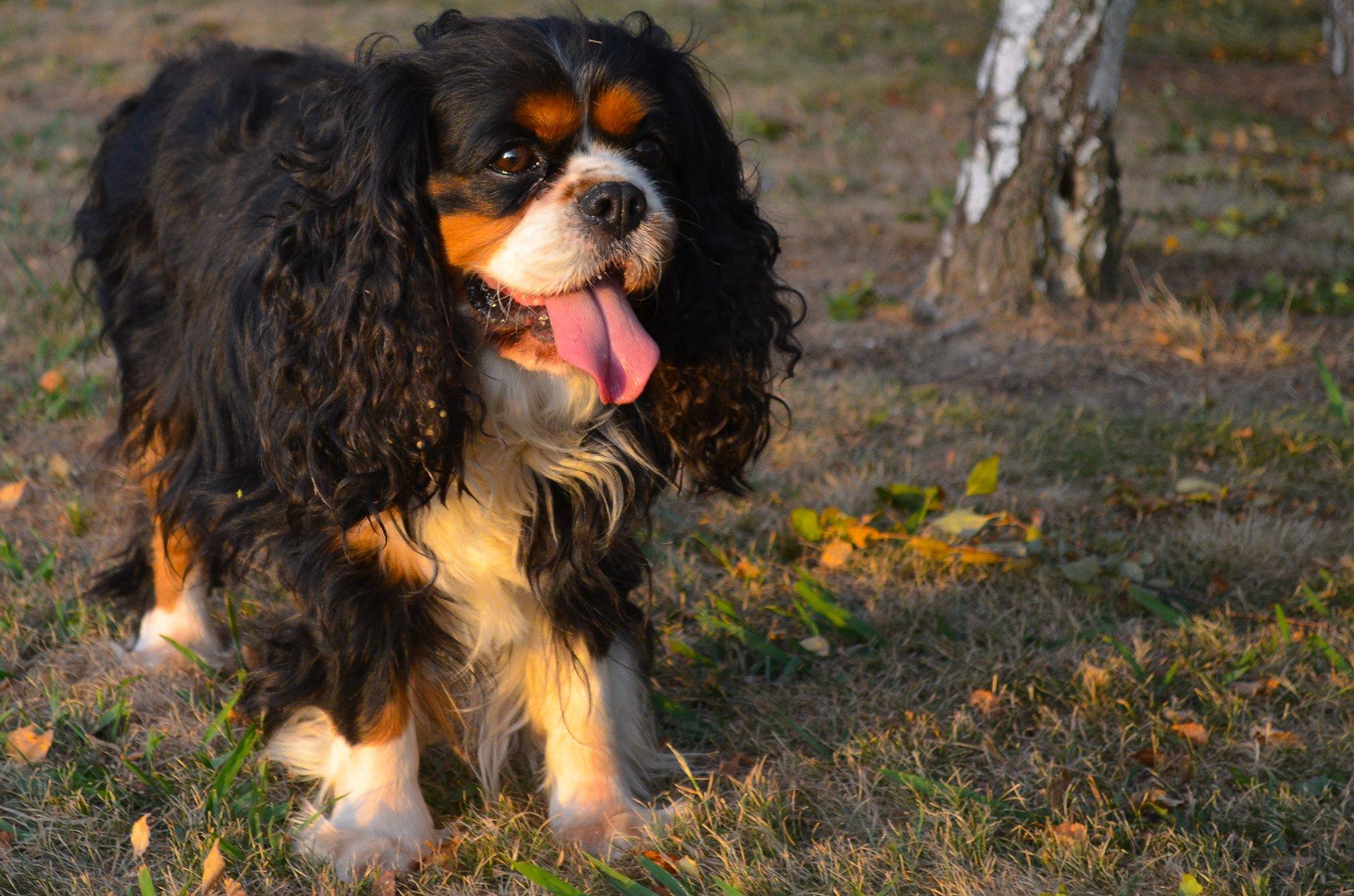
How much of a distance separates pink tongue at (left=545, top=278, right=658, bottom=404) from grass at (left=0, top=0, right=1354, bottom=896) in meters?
0.88

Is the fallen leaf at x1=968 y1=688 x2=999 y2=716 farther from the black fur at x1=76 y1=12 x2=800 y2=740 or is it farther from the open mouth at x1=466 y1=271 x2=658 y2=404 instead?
the open mouth at x1=466 y1=271 x2=658 y2=404

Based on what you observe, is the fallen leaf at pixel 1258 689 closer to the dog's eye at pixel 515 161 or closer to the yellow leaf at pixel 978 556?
the yellow leaf at pixel 978 556

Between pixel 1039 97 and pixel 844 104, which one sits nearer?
pixel 1039 97

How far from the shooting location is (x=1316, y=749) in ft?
9.32

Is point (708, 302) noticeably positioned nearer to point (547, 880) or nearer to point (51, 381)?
point (547, 880)

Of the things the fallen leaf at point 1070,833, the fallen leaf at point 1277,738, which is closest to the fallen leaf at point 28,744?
the fallen leaf at point 1070,833

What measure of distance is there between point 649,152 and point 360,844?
1440 mm

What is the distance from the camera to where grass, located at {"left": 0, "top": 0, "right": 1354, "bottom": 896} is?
255cm

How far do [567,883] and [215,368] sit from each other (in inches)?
49.3

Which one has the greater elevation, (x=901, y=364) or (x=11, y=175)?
(x=11, y=175)

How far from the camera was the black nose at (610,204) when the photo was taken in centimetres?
231

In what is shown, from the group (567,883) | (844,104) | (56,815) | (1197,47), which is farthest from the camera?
(1197,47)

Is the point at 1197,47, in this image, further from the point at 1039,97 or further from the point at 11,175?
the point at 11,175

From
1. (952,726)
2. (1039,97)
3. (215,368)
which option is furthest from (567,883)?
(1039,97)
